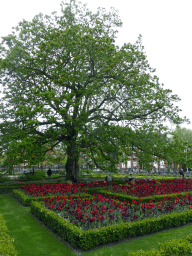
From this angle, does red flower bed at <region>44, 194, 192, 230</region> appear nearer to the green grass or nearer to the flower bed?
the flower bed

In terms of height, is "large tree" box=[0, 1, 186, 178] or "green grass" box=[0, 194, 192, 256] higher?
"large tree" box=[0, 1, 186, 178]

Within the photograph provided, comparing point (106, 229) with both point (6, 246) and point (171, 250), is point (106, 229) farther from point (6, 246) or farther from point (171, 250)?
point (6, 246)

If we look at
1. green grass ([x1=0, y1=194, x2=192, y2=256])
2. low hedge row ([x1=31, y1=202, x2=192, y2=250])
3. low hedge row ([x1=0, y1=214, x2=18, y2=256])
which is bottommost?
green grass ([x1=0, y1=194, x2=192, y2=256])

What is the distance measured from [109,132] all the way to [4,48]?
11768 millimetres

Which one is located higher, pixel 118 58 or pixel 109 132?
pixel 118 58

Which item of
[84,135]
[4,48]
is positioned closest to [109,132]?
[84,135]

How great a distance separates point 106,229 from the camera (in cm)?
729

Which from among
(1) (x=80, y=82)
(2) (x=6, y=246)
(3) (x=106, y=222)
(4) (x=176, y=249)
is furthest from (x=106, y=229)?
(1) (x=80, y=82)

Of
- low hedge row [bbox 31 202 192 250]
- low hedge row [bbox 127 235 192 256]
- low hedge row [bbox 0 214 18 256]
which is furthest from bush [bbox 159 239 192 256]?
low hedge row [bbox 0 214 18 256]

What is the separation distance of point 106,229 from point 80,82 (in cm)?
1393

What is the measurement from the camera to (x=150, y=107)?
1955 cm

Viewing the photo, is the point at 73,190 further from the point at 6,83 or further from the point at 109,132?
the point at 6,83

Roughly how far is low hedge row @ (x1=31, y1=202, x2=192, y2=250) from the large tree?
29.2ft

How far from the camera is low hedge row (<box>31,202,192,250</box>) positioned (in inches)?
271
